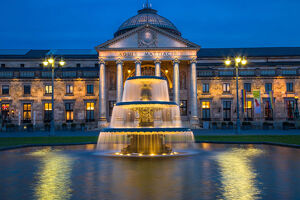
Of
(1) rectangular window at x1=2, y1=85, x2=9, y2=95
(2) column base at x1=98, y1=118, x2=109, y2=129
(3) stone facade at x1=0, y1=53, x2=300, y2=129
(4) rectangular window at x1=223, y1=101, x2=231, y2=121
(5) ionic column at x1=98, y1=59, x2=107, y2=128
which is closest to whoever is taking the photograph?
(2) column base at x1=98, y1=118, x2=109, y2=129

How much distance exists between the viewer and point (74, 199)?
26.1 feet

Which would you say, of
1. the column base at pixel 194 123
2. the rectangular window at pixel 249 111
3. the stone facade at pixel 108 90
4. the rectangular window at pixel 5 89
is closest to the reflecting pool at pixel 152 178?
the column base at pixel 194 123

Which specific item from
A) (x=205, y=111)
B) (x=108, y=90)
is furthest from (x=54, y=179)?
(x=205, y=111)

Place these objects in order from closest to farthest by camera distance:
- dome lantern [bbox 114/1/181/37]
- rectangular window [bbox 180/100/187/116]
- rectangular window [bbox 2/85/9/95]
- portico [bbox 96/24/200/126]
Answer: portico [bbox 96/24/200/126] → rectangular window [bbox 2/85/9/95] → rectangular window [bbox 180/100/187/116] → dome lantern [bbox 114/1/181/37]

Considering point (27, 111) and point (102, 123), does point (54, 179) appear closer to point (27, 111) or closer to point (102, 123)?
point (102, 123)

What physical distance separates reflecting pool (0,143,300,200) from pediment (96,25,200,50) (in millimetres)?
45511

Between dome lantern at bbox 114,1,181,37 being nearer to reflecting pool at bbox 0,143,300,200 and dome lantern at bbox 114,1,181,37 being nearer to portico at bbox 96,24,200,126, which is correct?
portico at bbox 96,24,200,126

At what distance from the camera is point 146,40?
5941 cm

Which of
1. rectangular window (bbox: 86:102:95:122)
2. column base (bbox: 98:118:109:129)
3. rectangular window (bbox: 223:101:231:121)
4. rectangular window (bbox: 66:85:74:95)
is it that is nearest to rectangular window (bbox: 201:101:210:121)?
rectangular window (bbox: 223:101:231:121)

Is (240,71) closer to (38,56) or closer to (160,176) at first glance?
(38,56)

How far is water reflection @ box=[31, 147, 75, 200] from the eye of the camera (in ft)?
27.9

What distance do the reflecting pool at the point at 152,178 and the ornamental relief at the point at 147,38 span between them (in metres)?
45.8

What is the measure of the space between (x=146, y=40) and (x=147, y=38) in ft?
1.42

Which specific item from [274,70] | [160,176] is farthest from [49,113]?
[160,176]
